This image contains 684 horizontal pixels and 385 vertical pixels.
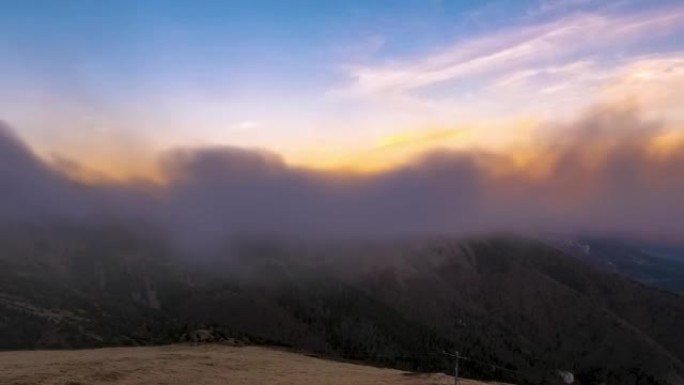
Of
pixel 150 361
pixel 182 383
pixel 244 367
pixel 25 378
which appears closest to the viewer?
pixel 25 378

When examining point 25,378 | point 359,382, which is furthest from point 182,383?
point 359,382

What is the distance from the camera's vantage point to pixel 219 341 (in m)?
Answer: 136

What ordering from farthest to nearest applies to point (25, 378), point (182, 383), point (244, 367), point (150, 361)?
1. point (244, 367)
2. point (150, 361)
3. point (182, 383)
4. point (25, 378)

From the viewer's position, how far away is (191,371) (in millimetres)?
85500

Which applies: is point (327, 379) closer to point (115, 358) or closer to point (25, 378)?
point (115, 358)

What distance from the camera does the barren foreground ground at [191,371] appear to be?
71875 millimetres

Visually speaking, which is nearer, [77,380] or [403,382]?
[77,380]

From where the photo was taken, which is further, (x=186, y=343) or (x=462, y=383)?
(x=186, y=343)

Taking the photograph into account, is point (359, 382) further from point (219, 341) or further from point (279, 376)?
point (219, 341)

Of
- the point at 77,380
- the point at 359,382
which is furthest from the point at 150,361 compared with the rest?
the point at 359,382

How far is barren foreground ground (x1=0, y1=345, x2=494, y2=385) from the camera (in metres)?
71.9

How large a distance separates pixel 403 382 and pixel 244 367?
22.4 m

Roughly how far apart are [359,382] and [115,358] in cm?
3235

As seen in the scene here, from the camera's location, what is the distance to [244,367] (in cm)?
9494
